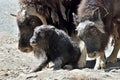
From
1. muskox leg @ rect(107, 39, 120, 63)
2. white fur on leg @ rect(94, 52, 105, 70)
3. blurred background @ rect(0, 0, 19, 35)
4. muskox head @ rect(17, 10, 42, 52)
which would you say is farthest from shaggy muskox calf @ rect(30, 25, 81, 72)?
blurred background @ rect(0, 0, 19, 35)

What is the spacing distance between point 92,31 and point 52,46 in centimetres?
76

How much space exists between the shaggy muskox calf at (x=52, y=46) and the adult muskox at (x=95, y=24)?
32cm

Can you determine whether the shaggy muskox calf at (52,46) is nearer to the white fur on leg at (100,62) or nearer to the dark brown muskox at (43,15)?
the white fur on leg at (100,62)

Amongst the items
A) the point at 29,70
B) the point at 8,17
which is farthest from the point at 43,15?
the point at 8,17

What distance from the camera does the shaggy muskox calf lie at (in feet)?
26.3

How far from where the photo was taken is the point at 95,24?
27.9ft

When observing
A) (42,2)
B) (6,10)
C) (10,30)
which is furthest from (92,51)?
(6,10)

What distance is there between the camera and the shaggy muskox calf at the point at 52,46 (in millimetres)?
8023

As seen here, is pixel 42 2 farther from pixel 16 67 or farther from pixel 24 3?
pixel 16 67

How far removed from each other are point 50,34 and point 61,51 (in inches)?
12.2

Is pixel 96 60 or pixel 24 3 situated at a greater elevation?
pixel 24 3

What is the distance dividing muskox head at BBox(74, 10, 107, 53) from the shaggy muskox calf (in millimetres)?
282

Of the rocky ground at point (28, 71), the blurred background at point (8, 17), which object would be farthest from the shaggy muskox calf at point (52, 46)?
the blurred background at point (8, 17)

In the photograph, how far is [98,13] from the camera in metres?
8.71
